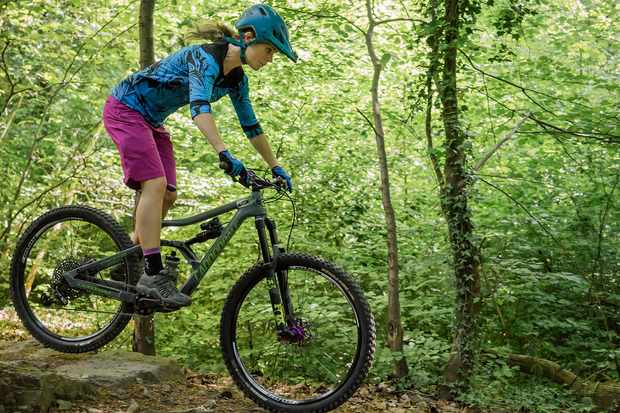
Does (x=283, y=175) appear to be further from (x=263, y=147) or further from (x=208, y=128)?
(x=208, y=128)

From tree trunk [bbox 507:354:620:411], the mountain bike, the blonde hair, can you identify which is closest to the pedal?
the mountain bike

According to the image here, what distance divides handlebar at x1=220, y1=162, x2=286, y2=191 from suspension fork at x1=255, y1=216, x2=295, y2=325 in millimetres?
199

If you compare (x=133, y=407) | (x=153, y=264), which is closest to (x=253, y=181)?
(x=153, y=264)

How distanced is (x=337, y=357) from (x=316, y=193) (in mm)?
4676

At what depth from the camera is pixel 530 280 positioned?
714cm

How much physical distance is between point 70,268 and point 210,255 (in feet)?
3.92

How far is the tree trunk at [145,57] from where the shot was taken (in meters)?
5.06

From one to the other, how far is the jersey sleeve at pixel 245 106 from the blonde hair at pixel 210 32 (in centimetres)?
29

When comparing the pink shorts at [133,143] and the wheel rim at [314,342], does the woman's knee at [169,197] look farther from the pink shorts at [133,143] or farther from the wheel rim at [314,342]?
the wheel rim at [314,342]

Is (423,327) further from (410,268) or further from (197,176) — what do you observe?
(197,176)

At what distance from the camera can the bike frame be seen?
3.54 metres

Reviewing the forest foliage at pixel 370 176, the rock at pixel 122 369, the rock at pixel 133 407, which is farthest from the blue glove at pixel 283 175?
the forest foliage at pixel 370 176

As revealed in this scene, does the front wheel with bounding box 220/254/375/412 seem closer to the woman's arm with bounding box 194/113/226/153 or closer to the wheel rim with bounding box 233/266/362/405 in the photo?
the wheel rim with bounding box 233/266/362/405

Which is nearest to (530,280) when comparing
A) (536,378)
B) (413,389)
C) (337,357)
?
(536,378)
